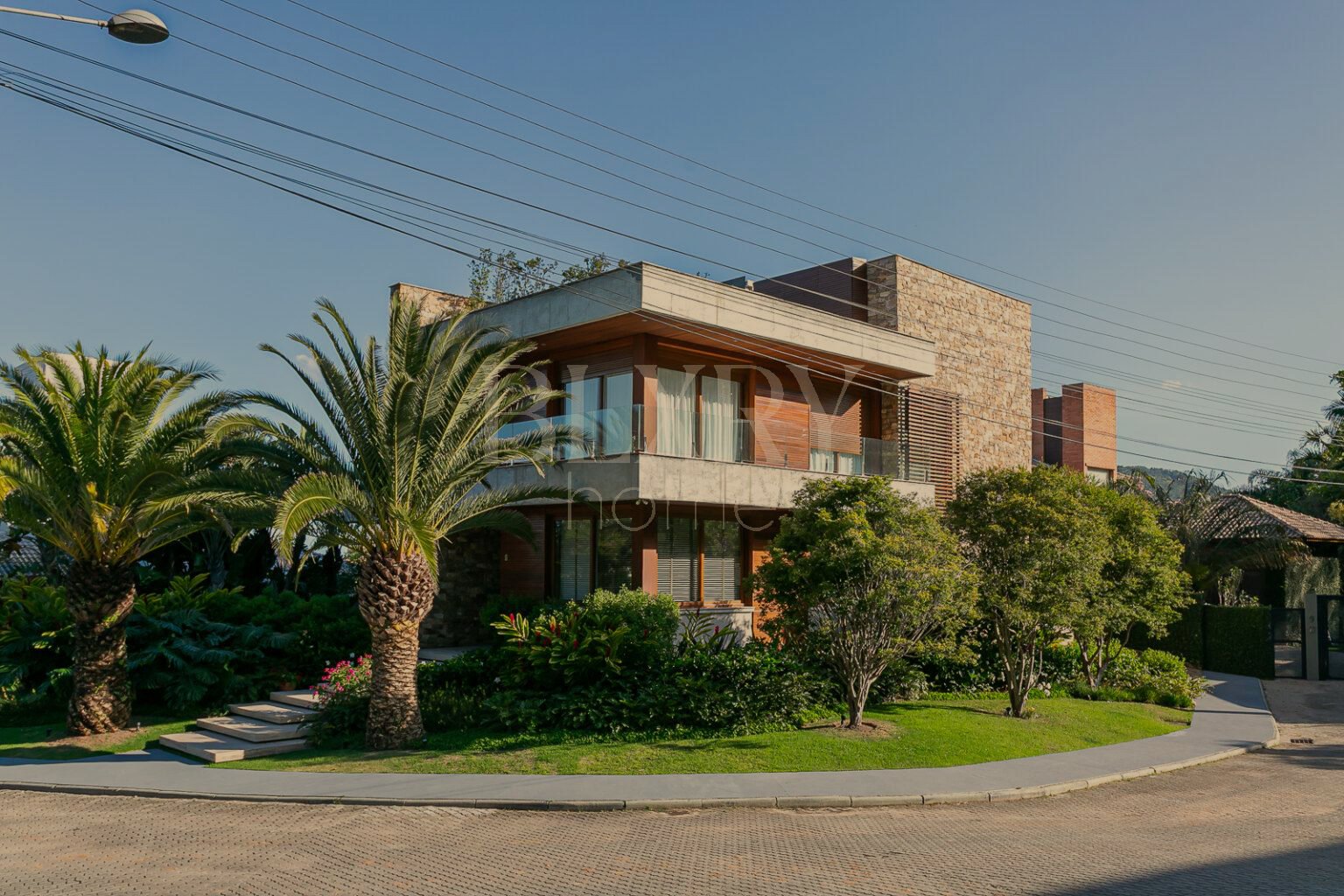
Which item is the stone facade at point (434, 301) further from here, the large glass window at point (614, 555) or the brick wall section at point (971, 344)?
the brick wall section at point (971, 344)

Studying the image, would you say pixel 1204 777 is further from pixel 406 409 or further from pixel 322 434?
pixel 322 434

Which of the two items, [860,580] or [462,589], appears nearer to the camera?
[860,580]

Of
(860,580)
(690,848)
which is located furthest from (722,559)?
(690,848)

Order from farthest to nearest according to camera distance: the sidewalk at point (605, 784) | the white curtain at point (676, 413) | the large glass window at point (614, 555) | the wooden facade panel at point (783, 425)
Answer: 1. the wooden facade panel at point (783, 425)
2. the large glass window at point (614, 555)
3. the white curtain at point (676, 413)
4. the sidewalk at point (605, 784)

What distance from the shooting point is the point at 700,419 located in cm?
2008

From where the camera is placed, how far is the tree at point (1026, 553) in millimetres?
16938

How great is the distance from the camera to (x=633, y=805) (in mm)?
11234

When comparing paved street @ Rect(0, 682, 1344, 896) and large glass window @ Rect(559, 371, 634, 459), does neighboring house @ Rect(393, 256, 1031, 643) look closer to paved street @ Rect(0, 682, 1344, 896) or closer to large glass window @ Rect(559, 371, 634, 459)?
large glass window @ Rect(559, 371, 634, 459)

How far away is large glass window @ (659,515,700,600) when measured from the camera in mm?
20000

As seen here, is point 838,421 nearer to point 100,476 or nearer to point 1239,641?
point 1239,641

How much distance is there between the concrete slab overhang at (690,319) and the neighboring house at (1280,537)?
13587 millimetres

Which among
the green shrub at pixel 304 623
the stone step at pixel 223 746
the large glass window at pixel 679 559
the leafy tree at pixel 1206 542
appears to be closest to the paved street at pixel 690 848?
the stone step at pixel 223 746

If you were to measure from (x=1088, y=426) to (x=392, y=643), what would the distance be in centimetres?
3145

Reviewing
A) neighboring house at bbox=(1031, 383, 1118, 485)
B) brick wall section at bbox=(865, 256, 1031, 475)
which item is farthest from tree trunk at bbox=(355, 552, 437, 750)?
neighboring house at bbox=(1031, 383, 1118, 485)
